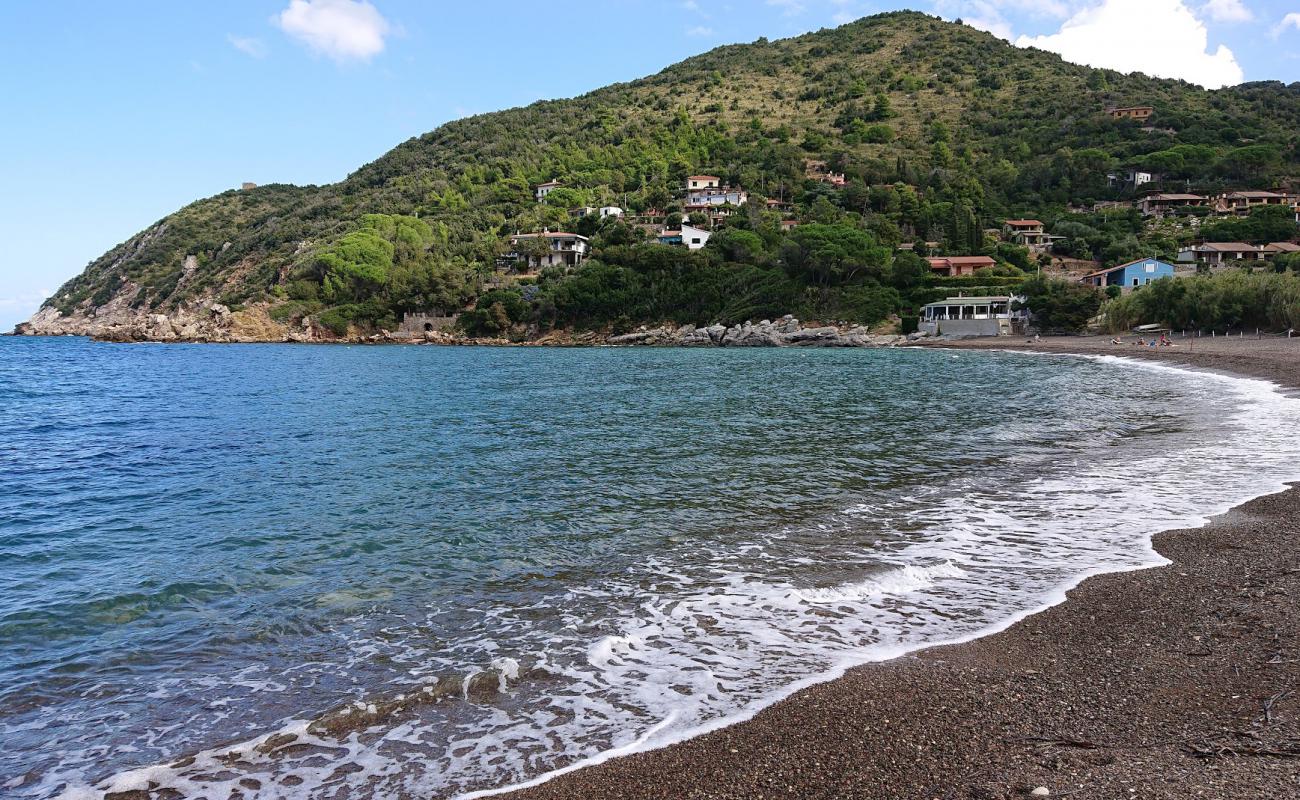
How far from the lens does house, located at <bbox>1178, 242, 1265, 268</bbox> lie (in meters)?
73.2

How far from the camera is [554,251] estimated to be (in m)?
102

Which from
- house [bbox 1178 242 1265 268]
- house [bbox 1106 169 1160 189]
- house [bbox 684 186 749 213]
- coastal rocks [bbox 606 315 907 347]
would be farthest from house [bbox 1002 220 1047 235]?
house [bbox 684 186 749 213]

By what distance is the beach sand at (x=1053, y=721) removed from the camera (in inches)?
154

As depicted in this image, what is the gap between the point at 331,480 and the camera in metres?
13.9

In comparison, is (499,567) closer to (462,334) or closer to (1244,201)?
(462,334)

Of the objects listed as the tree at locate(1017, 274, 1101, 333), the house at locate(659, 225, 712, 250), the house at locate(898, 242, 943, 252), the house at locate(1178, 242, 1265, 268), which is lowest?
the tree at locate(1017, 274, 1101, 333)

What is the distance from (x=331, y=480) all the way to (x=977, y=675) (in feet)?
39.2

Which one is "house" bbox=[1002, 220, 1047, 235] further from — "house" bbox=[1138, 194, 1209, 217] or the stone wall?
the stone wall

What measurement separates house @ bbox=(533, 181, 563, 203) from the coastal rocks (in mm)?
50550

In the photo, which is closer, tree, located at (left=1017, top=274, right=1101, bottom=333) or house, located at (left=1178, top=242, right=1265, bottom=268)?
tree, located at (left=1017, top=274, right=1101, bottom=333)

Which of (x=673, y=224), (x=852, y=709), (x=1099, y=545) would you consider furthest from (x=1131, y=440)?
(x=673, y=224)

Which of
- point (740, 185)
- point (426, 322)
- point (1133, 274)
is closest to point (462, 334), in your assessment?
point (426, 322)

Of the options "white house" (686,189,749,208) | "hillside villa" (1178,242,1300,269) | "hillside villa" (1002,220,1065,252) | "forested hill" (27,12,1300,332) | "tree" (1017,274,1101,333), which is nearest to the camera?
"tree" (1017,274,1101,333)

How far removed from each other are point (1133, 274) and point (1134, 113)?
66.3 m
